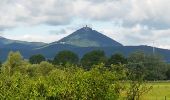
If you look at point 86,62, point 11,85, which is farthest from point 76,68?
point 86,62

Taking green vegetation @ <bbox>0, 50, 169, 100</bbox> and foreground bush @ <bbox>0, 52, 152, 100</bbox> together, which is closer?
foreground bush @ <bbox>0, 52, 152, 100</bbox>

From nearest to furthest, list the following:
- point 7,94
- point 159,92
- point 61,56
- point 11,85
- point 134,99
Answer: point 7,94, point 11,85, point 134,99, point 159,92, point 61,56

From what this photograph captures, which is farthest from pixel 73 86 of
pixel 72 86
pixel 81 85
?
pixel 81 85

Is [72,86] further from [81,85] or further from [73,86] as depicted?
[81,85]

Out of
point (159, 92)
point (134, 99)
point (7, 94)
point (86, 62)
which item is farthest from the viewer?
point (86, 62)

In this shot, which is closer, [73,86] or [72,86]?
[73,86]

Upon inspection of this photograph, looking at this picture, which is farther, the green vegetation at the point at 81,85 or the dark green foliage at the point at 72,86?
the green vegetation at the point at 81,85

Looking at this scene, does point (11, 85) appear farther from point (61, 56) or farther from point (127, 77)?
point (61, 56)

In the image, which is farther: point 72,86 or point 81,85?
point 72,86

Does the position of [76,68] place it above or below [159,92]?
above

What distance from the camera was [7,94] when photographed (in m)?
34.8

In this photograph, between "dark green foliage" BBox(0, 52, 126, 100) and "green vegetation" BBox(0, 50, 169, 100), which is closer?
"dark green foliage" BBox(0, 52, 126, 100)

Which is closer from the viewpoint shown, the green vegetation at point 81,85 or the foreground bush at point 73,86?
the foreground bush at point 73,86

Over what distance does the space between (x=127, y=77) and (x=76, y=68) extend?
4091 millimetres
